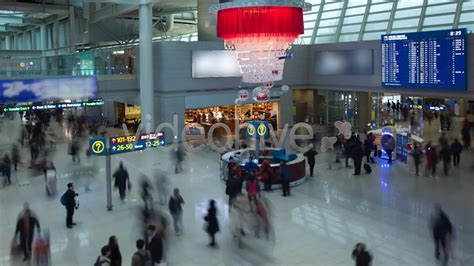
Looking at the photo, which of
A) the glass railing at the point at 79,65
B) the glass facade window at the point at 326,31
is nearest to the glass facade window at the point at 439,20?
the glass facade window at the point at 326,31

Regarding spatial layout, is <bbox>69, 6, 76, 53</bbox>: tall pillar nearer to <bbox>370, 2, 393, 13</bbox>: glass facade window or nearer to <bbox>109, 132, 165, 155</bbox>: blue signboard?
<bbox>370, 2, 393, 13</bbox>: glass facade window

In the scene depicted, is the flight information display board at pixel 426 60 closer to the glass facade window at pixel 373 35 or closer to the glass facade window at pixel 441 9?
the glass facade window at pixel 373 35

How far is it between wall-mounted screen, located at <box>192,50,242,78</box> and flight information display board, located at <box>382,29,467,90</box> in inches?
304

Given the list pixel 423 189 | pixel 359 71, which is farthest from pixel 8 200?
pixel 359 71

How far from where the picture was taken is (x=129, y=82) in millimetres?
24000

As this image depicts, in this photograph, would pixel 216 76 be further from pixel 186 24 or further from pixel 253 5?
pixel 186 24

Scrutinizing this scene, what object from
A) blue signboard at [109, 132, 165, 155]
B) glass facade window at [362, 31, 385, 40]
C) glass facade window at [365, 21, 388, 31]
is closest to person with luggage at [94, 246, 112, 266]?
blue signboard at [109, 132, 165, 155]

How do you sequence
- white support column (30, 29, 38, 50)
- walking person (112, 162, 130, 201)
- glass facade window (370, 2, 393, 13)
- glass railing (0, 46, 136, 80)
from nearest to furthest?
walking person (112, 162, 130, 201)
glass railing (0, 46, 136, 80)
glass facade window (370, 2, 393, 13)
white support column (30, 29, 38, 50)

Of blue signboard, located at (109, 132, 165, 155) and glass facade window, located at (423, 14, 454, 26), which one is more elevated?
glass facade window, located at (423, 14, 454, 26)

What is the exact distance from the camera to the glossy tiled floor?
9.00m

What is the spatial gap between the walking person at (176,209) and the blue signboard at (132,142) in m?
2.68

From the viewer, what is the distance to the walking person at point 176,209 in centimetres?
1004

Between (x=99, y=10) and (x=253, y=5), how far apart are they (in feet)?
73.2

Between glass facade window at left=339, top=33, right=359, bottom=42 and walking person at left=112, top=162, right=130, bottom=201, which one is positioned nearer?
walking person at left=112, top=162, right=130, bottom=201
